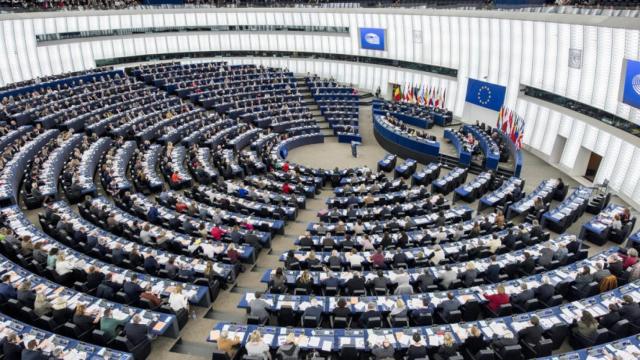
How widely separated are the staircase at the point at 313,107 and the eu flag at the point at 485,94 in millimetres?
11120

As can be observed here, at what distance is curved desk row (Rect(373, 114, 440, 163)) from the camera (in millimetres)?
27141

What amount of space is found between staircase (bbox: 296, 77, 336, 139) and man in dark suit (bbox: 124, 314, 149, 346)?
24.7 meters

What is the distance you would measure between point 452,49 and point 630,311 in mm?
27854

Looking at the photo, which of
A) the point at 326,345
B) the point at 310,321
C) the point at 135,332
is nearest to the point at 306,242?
the point at 310,321

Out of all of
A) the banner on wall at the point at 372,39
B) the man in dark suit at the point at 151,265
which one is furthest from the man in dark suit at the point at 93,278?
the banner on wall at the point at 372,39

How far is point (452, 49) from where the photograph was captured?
35000mm

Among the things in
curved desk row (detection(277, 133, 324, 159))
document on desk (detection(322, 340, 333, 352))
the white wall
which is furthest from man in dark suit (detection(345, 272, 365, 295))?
the white wall

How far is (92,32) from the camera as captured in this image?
40.2 meters

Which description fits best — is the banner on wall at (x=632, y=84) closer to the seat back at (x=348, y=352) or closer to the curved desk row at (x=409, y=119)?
the curved desk row at (x=409, y=119)

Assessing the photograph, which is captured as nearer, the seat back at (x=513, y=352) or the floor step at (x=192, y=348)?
the seat back at (x=513, y=352)

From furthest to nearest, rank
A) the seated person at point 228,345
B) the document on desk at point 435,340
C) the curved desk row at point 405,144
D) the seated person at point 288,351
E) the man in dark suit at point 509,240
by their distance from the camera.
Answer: the curved desk row at point 405,144 < the man in dark suit at point 509,240 < the document on desk at point 435,340 < the seated person at point 228,345 < the seated person at point 288,351

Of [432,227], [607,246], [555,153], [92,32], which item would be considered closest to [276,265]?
[432,227]

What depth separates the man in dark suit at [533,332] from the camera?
402 inches

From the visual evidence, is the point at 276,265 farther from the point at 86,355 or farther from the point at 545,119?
the point at 545,119
